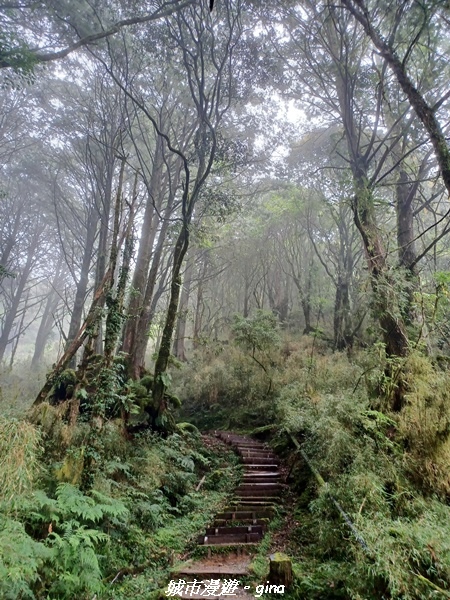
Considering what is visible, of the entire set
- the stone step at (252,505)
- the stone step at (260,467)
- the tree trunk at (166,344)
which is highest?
the tree trunk at (166,344)

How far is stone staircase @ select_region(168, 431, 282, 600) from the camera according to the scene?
4.18 meters

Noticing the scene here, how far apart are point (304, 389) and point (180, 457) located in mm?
4460

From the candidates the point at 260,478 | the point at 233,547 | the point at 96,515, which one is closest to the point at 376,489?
the point at 233,547

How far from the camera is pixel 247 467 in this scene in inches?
332

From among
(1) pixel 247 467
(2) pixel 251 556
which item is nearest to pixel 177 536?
(2) pixel 251 556

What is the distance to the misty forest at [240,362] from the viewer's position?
4.16 m

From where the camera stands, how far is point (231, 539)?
17.7ft

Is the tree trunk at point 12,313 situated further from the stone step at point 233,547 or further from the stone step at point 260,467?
the stone step at point 233,547

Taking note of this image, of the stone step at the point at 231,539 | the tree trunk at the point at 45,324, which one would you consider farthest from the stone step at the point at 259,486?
the tree trunk at the point at 45,324

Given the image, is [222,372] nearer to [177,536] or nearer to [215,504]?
[215,504]

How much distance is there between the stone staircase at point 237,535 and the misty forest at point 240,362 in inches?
2.2

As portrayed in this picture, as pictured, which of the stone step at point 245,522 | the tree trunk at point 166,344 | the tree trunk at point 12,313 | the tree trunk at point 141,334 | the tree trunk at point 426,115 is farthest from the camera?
the tree trunk at point 12,313

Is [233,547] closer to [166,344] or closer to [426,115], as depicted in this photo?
[166,344]

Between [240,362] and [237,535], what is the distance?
8.98 m
